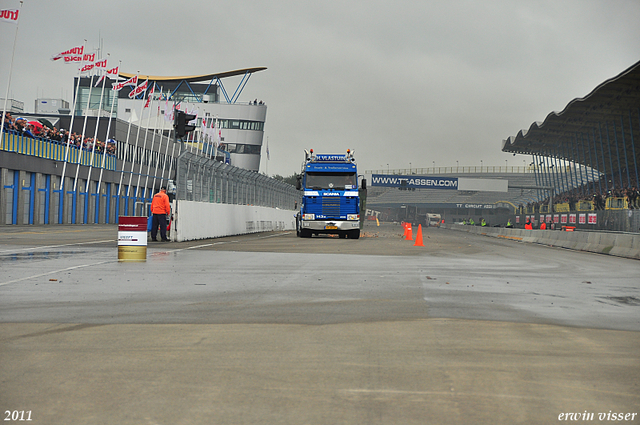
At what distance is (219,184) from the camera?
32031mm

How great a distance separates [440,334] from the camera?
278 inches

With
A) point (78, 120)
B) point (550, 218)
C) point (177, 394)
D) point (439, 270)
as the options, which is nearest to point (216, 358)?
point (177, 394)

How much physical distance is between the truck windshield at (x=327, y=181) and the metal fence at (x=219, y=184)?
3553 millimetres

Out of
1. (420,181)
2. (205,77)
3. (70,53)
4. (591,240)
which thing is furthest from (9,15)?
(205,77)

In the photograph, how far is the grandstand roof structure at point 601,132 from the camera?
56.0 meters

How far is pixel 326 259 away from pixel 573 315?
33.3 ft

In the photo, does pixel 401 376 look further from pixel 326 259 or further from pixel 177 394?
pixel 326 259

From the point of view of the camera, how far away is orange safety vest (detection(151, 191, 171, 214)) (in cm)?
2345

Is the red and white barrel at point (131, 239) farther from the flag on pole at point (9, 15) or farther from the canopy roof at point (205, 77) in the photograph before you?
the canopy roof at point (205, 77)

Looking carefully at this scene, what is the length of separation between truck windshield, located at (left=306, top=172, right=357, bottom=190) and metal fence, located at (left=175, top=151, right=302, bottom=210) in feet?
11.7

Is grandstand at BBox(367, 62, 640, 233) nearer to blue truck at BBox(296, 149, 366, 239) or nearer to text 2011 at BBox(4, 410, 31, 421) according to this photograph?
blue truck at BBox(296, 149, 366, 239)

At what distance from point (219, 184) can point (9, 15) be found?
572 inches

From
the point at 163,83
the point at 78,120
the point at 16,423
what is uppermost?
the point at 163,83

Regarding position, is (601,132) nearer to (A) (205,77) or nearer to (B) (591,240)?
(B) (591,240)
